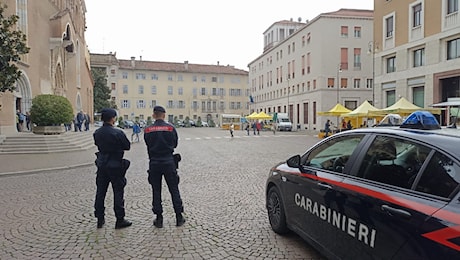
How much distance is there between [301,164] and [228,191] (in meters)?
3.64

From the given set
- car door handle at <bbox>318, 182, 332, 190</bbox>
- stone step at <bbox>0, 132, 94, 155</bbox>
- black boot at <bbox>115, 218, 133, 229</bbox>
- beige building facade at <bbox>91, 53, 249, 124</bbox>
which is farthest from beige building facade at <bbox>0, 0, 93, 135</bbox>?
beige building facade at <bbox>91, 53, 249, 124</bbox>

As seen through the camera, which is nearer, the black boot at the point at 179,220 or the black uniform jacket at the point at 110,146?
the black uniform jacket at the point at 110,146

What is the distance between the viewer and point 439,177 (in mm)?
2418

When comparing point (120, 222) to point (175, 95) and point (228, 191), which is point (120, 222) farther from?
point (175, 95)

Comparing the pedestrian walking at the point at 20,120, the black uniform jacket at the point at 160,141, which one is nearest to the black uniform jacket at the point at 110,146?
the black uniform jacket at the point at 160,141

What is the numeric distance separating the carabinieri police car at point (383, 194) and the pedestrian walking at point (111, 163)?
2512 mm

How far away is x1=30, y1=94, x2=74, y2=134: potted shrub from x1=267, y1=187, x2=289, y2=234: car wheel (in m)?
16.4

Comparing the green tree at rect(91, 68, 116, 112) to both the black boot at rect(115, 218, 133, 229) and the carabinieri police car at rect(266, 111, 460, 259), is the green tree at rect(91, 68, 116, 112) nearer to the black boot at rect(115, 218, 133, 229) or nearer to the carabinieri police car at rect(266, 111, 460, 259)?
the black boot at rect(115, 218, 133, 229)

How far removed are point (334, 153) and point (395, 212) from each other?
4.73ft

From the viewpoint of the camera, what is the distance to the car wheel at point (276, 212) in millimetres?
4566

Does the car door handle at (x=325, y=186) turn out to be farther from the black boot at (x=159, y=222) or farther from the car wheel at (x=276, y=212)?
the black boot at (x=159, y=222)

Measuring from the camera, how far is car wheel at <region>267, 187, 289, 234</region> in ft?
15.0

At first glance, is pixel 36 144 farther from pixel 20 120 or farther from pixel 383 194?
pixel 383 194

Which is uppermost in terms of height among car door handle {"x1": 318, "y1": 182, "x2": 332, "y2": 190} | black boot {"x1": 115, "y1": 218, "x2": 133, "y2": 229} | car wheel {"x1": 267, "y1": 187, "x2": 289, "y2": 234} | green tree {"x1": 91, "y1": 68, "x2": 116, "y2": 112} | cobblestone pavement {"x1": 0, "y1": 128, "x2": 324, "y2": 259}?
green tree {"x1": 91, "y1": 68, "x2": 116, "y2": 112}
